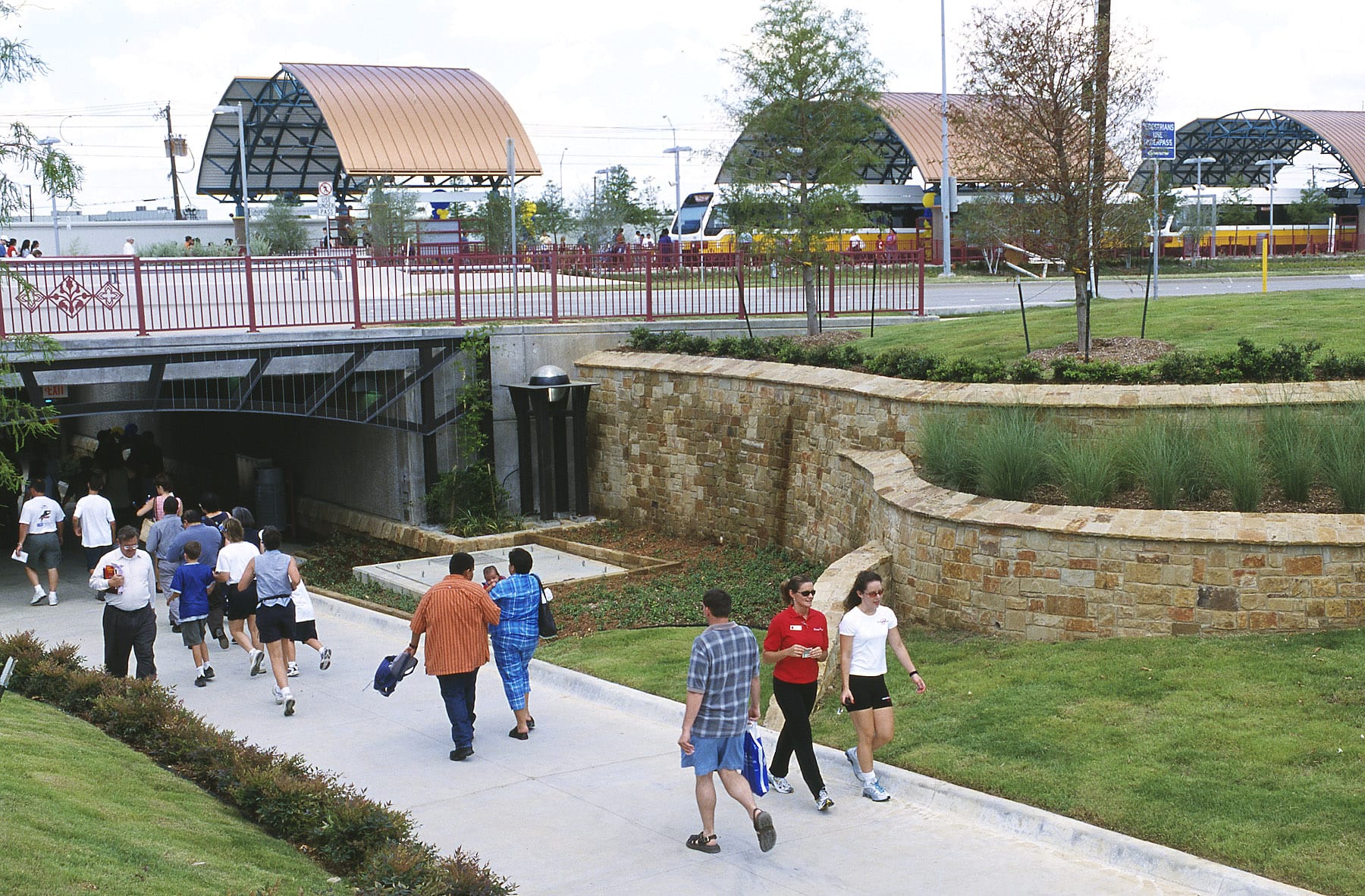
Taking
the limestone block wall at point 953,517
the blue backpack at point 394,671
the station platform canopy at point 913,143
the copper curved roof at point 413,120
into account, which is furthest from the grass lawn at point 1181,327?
the copper curved roof at point 413,120

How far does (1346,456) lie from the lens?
10617 millimetres

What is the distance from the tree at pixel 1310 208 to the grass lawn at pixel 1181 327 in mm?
36878

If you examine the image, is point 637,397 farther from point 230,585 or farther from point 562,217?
point 562,217

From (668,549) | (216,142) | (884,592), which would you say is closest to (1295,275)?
(668,549)

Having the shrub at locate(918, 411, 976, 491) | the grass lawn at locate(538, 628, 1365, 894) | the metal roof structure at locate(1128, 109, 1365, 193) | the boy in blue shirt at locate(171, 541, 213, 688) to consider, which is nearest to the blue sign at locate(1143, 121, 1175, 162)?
the shrub at locate(918, 411, 976, 491)

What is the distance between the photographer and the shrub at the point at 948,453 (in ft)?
40.6

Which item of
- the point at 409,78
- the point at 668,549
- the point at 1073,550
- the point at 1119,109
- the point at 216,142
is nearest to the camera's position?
the point at 1073,550

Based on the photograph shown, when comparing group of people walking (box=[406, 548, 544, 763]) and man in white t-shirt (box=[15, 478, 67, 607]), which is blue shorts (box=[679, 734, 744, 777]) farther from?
man in white t-shirt (box=[15, 478, 67, 607])

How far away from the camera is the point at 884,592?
469 inches

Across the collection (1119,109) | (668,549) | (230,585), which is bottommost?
(668,549)

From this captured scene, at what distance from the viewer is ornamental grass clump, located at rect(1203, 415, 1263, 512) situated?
1079 centimetres

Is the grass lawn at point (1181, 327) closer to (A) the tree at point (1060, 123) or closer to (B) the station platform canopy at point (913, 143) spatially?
(A) the tree at point (1060, 123)

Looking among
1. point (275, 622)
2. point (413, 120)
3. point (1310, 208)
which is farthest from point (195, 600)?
point (1310, 208)

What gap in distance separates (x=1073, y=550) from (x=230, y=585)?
726 centimetres
